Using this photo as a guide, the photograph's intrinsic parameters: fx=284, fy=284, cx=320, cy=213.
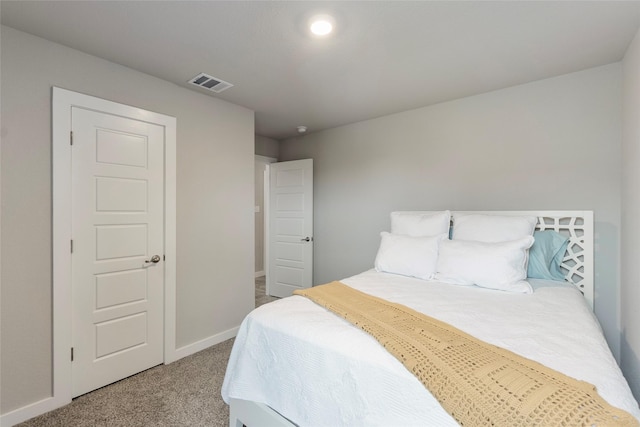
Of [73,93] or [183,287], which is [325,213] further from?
[73,93]

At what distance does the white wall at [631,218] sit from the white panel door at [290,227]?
119 inches

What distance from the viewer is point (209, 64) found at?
2219 mm

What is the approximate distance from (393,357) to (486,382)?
32 cm

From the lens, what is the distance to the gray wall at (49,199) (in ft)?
5.85

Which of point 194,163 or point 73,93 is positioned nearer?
point 73,93

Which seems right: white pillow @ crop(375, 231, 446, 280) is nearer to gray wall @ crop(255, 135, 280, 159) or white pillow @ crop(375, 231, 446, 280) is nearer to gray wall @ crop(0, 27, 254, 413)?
gray wall @ crop(0, 27, 254, 413)

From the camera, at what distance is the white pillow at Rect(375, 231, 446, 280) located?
7.60 ft

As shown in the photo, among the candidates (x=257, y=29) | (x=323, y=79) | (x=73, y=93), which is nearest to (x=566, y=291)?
(x=323, y=79)

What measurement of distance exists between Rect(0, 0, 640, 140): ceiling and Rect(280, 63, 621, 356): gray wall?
26 cm

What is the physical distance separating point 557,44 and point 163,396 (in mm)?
3717

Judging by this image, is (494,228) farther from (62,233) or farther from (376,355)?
(62,233)

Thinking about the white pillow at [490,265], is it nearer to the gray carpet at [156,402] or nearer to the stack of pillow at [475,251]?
the stack of pillow at [475,251]

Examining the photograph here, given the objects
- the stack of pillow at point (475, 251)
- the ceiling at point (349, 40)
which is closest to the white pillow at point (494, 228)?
the stack of pillow at point (475, 251)

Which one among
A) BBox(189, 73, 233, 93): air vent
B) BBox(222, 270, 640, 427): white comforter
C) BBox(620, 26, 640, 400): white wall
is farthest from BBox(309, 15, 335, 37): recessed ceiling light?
BBox(620, 26, 640, 400): white wall
